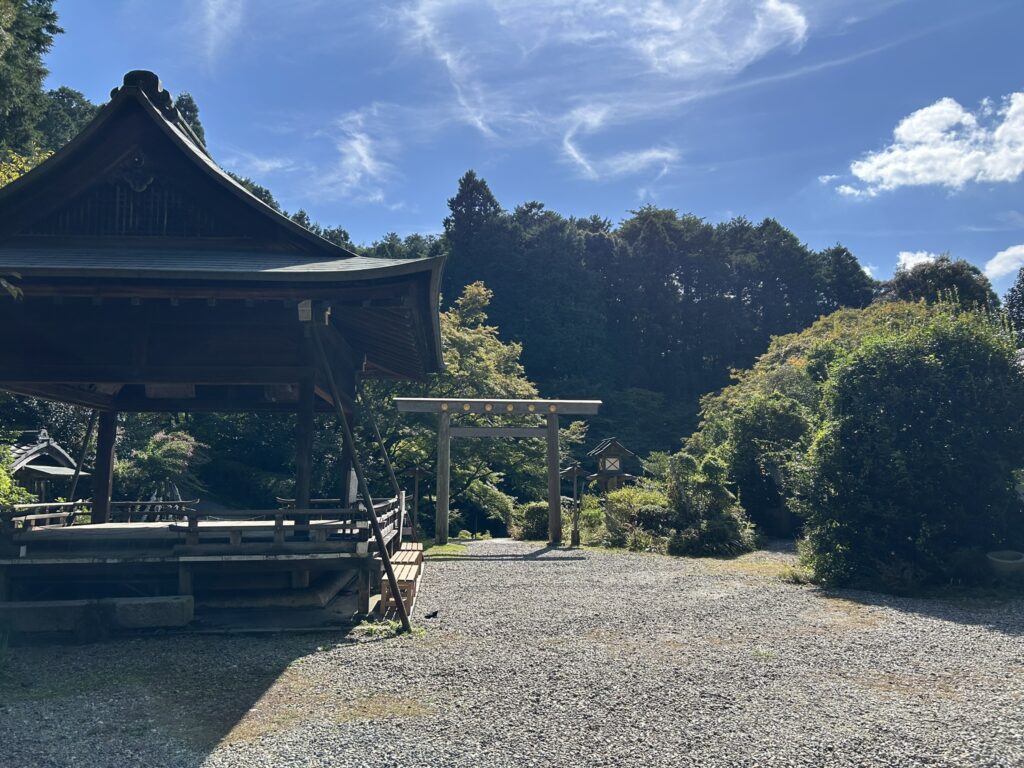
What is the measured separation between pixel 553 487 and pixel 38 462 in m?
11.9

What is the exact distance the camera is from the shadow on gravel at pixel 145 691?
4531mm

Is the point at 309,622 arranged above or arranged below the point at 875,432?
below

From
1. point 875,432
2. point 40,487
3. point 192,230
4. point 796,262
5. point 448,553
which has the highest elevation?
point 796,262

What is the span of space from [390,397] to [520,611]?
52.8 feet

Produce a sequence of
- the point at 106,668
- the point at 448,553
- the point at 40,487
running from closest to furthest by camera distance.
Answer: the point at 106,668
the point at 448,553
the point at 40,487

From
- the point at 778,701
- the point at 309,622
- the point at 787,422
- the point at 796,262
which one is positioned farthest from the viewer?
the point at 796,262

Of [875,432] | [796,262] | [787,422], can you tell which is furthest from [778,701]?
[796,262]

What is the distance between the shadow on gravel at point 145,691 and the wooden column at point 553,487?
10.6 meters

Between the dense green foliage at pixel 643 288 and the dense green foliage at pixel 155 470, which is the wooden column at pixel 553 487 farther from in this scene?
the dense green foliage at pixel 643 288

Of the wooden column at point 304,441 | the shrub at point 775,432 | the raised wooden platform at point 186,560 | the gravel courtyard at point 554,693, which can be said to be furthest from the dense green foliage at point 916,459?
the wooden column at point 304,441

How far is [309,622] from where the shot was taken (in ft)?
26.0

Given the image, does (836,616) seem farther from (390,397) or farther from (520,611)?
(390,397)

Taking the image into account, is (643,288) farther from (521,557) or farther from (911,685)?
(911,685)

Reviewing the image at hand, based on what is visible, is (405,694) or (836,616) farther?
(836,616)
